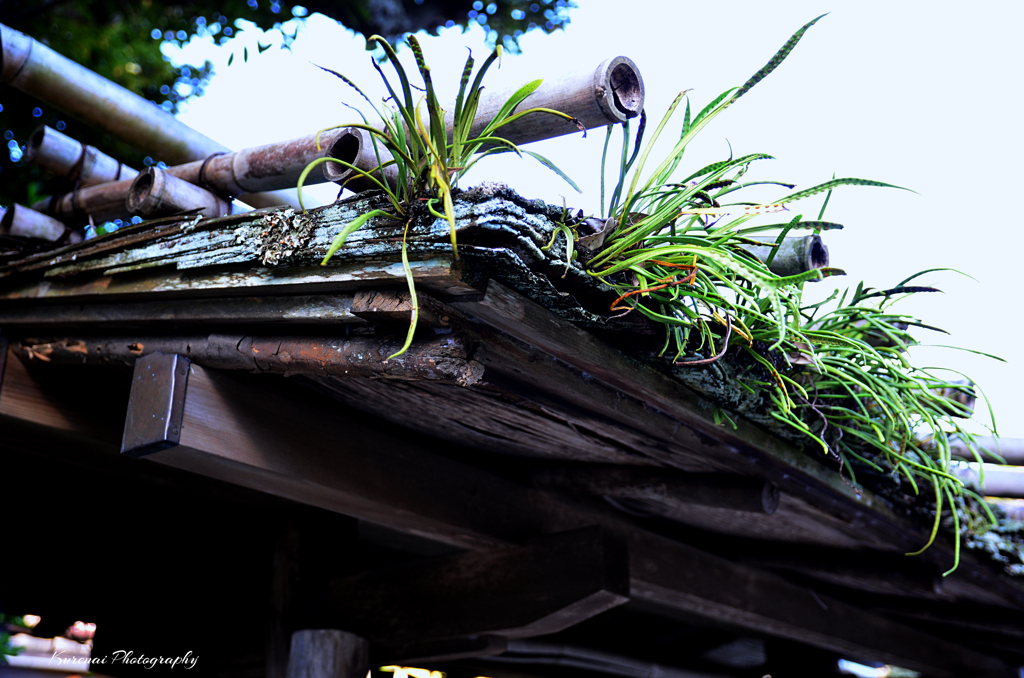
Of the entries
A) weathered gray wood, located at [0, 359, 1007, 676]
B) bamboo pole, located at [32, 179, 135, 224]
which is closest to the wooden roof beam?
weathered gray wood, located at [0, 359, 1007, 676]

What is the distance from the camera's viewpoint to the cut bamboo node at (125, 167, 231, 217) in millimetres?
1241

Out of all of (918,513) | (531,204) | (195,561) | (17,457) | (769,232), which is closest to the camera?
(531,204)

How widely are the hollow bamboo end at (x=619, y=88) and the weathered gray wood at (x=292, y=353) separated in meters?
0.32

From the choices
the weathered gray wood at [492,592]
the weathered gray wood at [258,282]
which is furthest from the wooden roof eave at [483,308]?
the weathered gray wood at [492,592]

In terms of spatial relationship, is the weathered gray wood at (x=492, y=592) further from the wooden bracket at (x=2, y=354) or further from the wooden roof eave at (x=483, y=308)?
the wooden bracket at (x=2, y=354)

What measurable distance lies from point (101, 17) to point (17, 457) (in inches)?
151

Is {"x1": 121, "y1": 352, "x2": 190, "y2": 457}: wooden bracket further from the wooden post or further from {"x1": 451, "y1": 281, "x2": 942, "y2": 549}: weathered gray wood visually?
the wooden post

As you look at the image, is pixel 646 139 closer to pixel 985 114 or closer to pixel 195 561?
pixel 195 561

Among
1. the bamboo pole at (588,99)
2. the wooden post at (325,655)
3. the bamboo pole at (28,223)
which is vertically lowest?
the wooden post at (325,655)

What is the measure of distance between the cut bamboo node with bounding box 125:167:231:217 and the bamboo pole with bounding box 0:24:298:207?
280 millimetres

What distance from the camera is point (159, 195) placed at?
1.24 m

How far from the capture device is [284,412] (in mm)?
1265

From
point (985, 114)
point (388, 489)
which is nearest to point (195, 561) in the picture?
point (388, 489)

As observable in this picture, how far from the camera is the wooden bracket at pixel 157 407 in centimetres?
108
